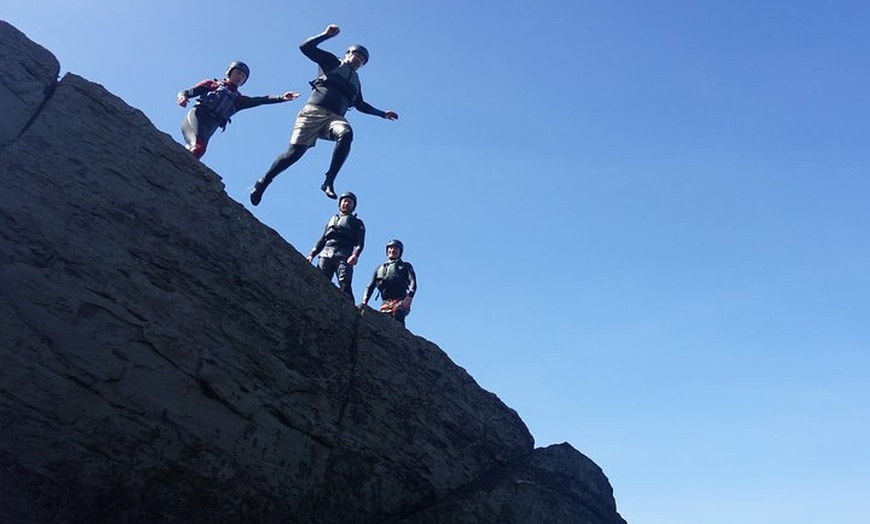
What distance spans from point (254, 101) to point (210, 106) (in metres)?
0.83

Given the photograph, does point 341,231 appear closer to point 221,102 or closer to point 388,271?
point 388,271

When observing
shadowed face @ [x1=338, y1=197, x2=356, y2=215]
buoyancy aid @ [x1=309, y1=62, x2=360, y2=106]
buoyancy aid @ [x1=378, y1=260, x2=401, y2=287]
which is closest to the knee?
buoyancy aid @ [x1=309, y1=62, x2=360, y2=106]

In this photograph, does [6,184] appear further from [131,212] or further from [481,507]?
[481,507]

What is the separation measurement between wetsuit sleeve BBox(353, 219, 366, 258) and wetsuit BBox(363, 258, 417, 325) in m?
1.07

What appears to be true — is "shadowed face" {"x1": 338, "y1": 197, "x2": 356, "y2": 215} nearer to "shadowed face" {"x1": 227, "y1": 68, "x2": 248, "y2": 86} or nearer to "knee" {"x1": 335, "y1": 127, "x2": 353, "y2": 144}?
"knee" {"x1": 335, "y1": 127, "x2": 353, "y2": 144}

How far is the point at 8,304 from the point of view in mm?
7113

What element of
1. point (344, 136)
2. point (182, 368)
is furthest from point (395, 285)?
point (182, 368)

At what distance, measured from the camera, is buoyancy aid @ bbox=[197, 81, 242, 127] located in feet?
38.7

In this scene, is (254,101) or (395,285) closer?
(254,101)

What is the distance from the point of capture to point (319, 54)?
42.6 feet

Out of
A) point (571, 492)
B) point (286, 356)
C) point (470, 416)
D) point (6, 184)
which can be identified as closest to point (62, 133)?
point (6, 184)

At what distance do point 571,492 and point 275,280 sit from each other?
5.16m

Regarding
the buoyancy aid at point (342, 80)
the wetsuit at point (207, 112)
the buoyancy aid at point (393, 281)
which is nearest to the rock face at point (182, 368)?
the wetsuit at point (207, 112)

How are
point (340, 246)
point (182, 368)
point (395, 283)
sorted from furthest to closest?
1. point (395, 283)
2. point (340, 246)
3. point (182, 368)
